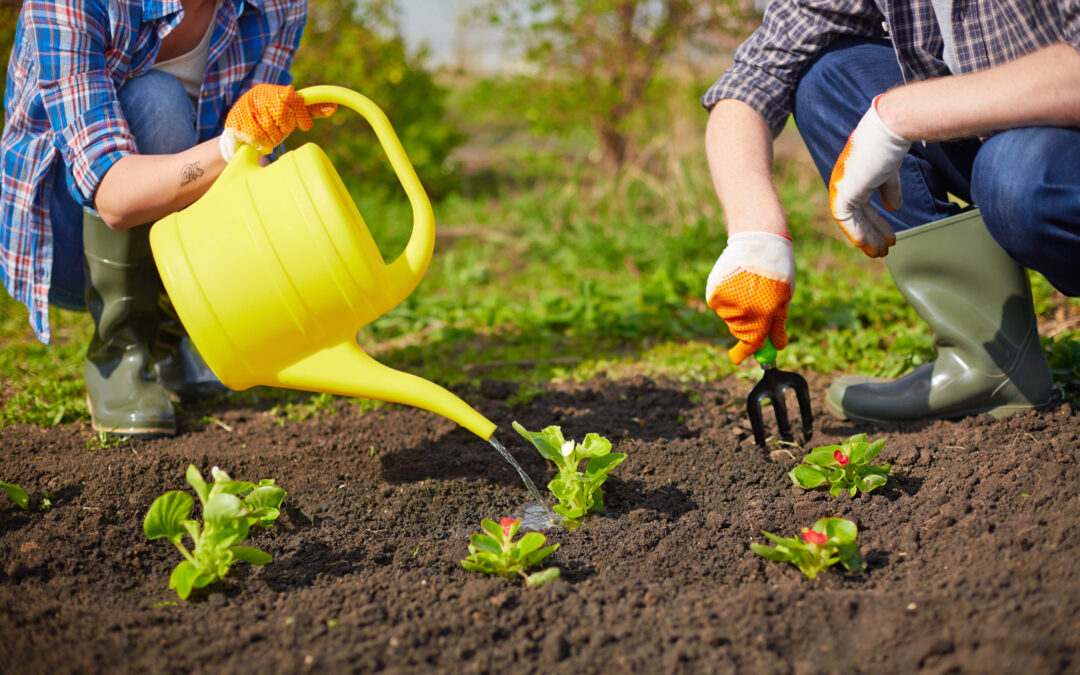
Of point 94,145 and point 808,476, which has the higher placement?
point 94,145

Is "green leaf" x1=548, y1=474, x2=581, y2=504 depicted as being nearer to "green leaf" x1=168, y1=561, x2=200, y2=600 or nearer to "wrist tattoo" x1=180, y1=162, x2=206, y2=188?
"green leaf" x1=168, y1=561, x2=200, y2=600

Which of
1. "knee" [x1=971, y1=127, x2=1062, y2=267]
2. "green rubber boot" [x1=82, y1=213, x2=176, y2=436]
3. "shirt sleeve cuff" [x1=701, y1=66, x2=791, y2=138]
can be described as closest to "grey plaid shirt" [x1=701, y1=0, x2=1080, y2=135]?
"shirt sleeve cuff" [x1=701, y1=66, x2=791, y2=138]

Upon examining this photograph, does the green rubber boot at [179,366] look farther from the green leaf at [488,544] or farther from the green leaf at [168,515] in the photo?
the green leaf at [488,544]

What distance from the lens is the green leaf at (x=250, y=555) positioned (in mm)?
1344

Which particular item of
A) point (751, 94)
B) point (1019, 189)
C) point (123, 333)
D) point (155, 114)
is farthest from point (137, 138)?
point (1019, 189)

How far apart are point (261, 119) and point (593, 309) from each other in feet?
5.20

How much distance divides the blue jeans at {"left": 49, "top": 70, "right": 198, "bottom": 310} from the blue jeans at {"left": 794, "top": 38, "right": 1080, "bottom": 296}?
4.83 feet

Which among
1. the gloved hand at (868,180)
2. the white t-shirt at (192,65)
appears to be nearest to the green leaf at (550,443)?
the gloved hand at (868,180)

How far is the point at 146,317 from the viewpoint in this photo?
217 centimetres

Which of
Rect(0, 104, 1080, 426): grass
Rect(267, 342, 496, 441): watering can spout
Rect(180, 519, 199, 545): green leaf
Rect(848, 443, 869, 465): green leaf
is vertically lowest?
Rect(0, 104, 1080, 426): grass

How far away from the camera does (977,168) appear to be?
1637mm

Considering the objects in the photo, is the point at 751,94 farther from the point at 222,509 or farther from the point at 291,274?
the point at 222,509

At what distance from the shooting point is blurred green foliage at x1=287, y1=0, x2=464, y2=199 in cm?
409

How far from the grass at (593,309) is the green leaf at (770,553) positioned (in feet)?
3.16
